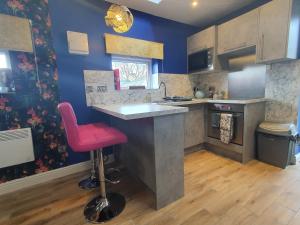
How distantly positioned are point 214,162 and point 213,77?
65.8 inches

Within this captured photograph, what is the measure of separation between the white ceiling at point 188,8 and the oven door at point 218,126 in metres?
1.70

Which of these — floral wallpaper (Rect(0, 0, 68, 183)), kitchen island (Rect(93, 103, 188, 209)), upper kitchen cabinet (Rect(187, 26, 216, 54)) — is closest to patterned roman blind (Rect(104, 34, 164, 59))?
upper kitchen cabinet (Rect(187, 26, 216, 54))

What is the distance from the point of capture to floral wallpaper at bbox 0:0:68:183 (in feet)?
5.81

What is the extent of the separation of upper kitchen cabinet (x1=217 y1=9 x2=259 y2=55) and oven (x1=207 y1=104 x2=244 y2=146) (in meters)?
0.93

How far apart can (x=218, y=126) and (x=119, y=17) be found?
2.02 metres

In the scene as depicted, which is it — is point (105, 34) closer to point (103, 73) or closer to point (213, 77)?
point (103, 73)

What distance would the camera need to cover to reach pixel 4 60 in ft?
5.71

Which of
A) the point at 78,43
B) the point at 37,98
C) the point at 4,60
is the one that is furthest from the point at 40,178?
the point at 78,43

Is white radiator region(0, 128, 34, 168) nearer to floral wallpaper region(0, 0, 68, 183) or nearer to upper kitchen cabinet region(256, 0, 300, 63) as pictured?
floral wallpaper region(0, 0, 68, 183)

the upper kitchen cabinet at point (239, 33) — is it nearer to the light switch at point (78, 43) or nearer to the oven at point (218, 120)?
the oven at point (218, 120)

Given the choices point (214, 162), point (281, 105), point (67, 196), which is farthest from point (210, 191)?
point (281, 105)

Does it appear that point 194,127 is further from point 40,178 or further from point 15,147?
point 15,147

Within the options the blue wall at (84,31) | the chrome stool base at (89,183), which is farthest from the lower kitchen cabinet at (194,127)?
the chrome stool base at (89,183)

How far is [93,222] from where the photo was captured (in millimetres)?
1330
